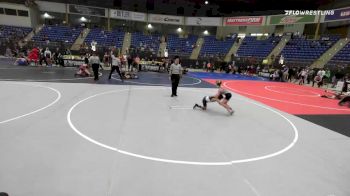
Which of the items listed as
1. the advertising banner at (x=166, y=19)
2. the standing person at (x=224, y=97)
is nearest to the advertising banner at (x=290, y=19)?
the advertising banner at (x=166, y=19)

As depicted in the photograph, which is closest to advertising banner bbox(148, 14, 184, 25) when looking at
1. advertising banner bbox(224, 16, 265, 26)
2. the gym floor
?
advertising banner bbox(224, 16, 265, 26)

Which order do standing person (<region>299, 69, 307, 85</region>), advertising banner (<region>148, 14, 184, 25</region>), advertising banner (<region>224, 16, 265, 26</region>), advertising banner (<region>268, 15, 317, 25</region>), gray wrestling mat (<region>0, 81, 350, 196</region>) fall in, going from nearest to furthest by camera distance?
gray wrestling mat (<region>0, 81, 350, 196</region>) < standing person (<region>299, 69, 307, 85</region>) < advertising banner (<region>268, 15, 317, 25</region>) < advertising banner (<region>224, 16, 265, 26</region>) < advertising banner (<region>148, 14, 184, 25</region>)

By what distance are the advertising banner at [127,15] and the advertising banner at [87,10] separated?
60.2 inches

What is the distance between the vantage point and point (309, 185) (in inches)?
164

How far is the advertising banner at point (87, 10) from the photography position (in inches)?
1455

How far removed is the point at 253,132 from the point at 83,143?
14.5 ft

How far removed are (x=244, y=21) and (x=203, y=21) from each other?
6.63 m

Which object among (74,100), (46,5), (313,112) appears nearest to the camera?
(74,100)

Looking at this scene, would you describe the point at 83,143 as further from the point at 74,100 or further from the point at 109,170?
the point at 74,100

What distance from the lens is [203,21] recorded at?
131 ft

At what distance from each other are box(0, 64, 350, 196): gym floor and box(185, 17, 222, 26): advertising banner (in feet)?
106

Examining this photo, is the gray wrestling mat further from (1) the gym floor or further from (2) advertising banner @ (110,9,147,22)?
(2) advertising banner @ (110,9,147,22)

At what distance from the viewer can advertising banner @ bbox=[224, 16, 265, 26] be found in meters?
35.5

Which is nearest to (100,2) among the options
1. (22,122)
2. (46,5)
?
(46,5)
